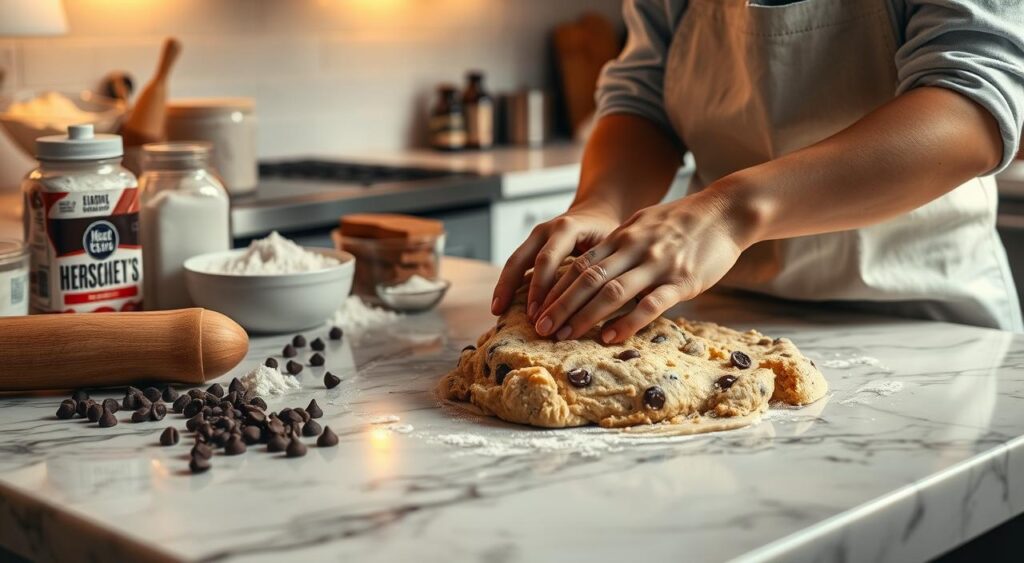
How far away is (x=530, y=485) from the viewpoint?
2.69ft

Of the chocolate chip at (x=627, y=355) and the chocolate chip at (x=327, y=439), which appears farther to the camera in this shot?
the chocolate chip at (x=627, y=355)

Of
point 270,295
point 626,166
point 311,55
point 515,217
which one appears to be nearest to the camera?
point 270,295

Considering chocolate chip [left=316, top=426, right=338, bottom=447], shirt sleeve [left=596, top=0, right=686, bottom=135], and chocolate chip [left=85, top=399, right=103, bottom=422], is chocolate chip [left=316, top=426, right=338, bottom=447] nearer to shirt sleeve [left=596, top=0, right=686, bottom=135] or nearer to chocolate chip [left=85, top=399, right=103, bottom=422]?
chocolate chip [left=85, top=399, right=103, bottom=422]

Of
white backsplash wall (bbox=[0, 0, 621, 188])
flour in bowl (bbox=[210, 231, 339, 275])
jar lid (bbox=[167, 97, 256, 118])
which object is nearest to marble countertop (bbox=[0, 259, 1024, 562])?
flour in bowl (bbox=[210, 231, 339, 275])

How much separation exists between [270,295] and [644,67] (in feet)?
2.07

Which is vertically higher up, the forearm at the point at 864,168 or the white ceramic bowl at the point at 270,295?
the forearm at the point at 864,168

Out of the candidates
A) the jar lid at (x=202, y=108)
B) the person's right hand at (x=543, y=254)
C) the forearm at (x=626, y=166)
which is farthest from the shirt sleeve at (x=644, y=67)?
the jar lid at (x=202, y=108)

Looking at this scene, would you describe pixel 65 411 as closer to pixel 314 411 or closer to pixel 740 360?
pixel 314 411

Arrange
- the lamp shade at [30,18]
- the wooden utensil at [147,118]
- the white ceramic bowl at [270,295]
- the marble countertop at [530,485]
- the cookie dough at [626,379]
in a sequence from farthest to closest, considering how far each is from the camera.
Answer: the lamp shade at [30,18] < the wooden utensil at [147,118] < the white ceramic bowl at [270,295] < the cookie dough at [626,379] < the marble countertop at [530,485]

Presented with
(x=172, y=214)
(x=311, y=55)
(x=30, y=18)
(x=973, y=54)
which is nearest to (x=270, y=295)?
(x=172, y=214)

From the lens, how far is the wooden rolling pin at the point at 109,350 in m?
1.05

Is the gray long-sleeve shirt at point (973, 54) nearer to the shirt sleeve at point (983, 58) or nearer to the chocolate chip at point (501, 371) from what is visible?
the shirt sleeve at point (983, 58)

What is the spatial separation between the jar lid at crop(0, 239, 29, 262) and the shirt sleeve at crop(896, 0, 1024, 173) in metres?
0.96

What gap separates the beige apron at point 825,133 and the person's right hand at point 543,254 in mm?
272
